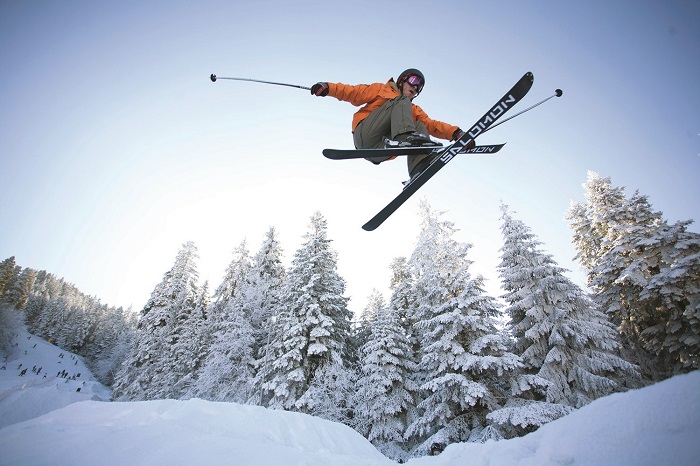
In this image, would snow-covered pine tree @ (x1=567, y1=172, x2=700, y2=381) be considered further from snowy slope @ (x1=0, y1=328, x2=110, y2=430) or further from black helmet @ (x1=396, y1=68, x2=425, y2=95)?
snowy slope @ (x1=0, y1=328, x2=110, y2=430)

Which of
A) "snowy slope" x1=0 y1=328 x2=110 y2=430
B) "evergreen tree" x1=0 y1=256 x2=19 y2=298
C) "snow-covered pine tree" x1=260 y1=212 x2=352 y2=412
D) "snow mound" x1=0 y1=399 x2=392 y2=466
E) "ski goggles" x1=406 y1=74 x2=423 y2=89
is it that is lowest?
"snowy slope" x1=0 y1=328 x2=110 y2=430

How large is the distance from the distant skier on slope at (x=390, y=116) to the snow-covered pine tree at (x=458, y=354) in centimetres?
765

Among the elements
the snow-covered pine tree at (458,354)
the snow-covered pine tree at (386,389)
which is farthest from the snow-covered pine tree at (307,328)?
the snow-covered pine tree at (458,354)

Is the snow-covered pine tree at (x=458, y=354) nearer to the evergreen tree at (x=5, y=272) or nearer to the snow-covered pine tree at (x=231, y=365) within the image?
the snow-covered pine tree at (x=231, y=365)

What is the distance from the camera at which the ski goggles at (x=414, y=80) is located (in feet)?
16.5

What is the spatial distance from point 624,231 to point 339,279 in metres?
13.0

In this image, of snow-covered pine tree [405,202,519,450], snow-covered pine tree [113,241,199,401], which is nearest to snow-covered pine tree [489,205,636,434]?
snow-covered pine tree [405,202,519,450]

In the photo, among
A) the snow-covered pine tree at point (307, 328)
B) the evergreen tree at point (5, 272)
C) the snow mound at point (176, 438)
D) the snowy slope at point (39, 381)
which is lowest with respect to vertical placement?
the snowy slope at point (39, 381)

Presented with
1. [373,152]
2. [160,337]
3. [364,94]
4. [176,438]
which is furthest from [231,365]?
[364,94]

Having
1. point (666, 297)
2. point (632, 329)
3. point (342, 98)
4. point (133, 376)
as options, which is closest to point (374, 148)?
point (342, 98)

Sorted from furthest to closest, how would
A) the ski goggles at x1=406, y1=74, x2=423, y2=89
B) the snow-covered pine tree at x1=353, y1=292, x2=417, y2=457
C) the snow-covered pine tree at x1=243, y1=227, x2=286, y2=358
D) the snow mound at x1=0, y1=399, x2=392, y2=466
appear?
the snow-covered pine tree at x1=243, y1=227, x2=286, y2=358 < the snow-covered pine tree at x1=353, y1=292, x2=417, y2=457 < the ski goggles at x1=406, y1=74, x2=423, y2=89 < the snow mound at x1=0, y1=399, x2=392, y2=466

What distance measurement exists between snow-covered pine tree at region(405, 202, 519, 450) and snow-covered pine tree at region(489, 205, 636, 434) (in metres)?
1.00

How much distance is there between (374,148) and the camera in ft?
16.2

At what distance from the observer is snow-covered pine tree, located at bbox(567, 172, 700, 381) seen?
9305 millimetres
